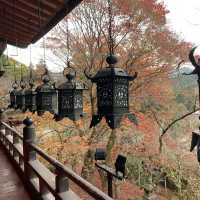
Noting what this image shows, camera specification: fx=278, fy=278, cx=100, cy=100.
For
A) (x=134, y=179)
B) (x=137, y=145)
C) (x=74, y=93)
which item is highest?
(x=74, y=93)

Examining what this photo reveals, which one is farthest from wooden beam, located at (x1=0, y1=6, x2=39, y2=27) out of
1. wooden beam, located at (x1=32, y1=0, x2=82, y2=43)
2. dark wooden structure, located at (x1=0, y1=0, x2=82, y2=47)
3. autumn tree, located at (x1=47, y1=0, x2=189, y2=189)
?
autumn tree, located at (x1=47, y1=0, x2=189, y2=189)

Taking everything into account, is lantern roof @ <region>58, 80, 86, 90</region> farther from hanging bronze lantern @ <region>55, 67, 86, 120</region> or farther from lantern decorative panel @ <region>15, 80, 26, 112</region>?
lantern decorative panel @ <region>15, 80, 26, 112</region>

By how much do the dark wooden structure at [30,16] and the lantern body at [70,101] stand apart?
0.81 metres

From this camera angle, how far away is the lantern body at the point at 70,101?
2469 mm

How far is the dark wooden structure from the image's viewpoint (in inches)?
116

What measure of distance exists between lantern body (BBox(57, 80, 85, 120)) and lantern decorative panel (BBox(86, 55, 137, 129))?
610mm

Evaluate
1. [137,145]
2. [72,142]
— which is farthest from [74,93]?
[137,145]

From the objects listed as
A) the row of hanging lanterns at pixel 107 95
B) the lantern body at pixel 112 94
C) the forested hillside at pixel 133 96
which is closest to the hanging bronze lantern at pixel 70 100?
the row of hanging lanterns at pixel 107 95

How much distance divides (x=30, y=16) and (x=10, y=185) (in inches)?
100

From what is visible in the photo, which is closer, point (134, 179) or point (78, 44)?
point (78, 44)

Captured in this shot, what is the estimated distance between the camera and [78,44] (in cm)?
820

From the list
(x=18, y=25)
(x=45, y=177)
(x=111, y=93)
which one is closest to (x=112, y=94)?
(x=111, y=93)

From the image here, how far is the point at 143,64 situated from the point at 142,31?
92 cm

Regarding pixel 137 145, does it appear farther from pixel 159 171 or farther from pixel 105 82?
pixel 105 82
